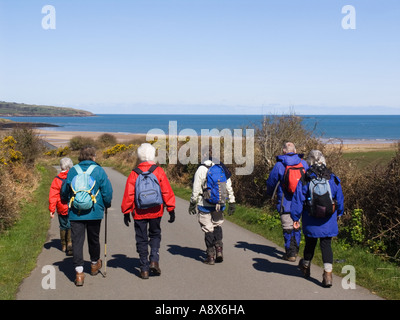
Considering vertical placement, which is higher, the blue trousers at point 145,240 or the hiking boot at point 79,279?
the blue trousers at point 145,240

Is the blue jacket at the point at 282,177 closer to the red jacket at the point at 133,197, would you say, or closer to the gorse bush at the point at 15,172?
the red jacket at the point at 133,197

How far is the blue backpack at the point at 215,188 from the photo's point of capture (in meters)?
8.05

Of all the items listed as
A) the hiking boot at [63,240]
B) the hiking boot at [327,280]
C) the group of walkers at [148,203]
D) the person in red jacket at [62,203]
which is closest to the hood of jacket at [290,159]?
the group of walkers at [148,203]

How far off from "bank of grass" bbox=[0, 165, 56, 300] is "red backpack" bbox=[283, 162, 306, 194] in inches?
179

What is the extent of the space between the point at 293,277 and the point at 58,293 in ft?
11.4

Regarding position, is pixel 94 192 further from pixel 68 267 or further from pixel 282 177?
pixel 282 177

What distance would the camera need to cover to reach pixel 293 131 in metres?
14.6

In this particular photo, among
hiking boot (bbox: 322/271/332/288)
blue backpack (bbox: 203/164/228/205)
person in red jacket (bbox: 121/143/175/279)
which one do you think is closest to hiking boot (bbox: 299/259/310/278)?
hiking boot (bbox: 322/271/332/288)

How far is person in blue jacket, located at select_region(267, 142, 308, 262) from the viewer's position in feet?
26.8

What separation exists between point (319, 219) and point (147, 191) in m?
2.56

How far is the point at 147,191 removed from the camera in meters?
6.97

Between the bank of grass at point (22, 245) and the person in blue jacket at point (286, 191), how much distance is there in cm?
439
